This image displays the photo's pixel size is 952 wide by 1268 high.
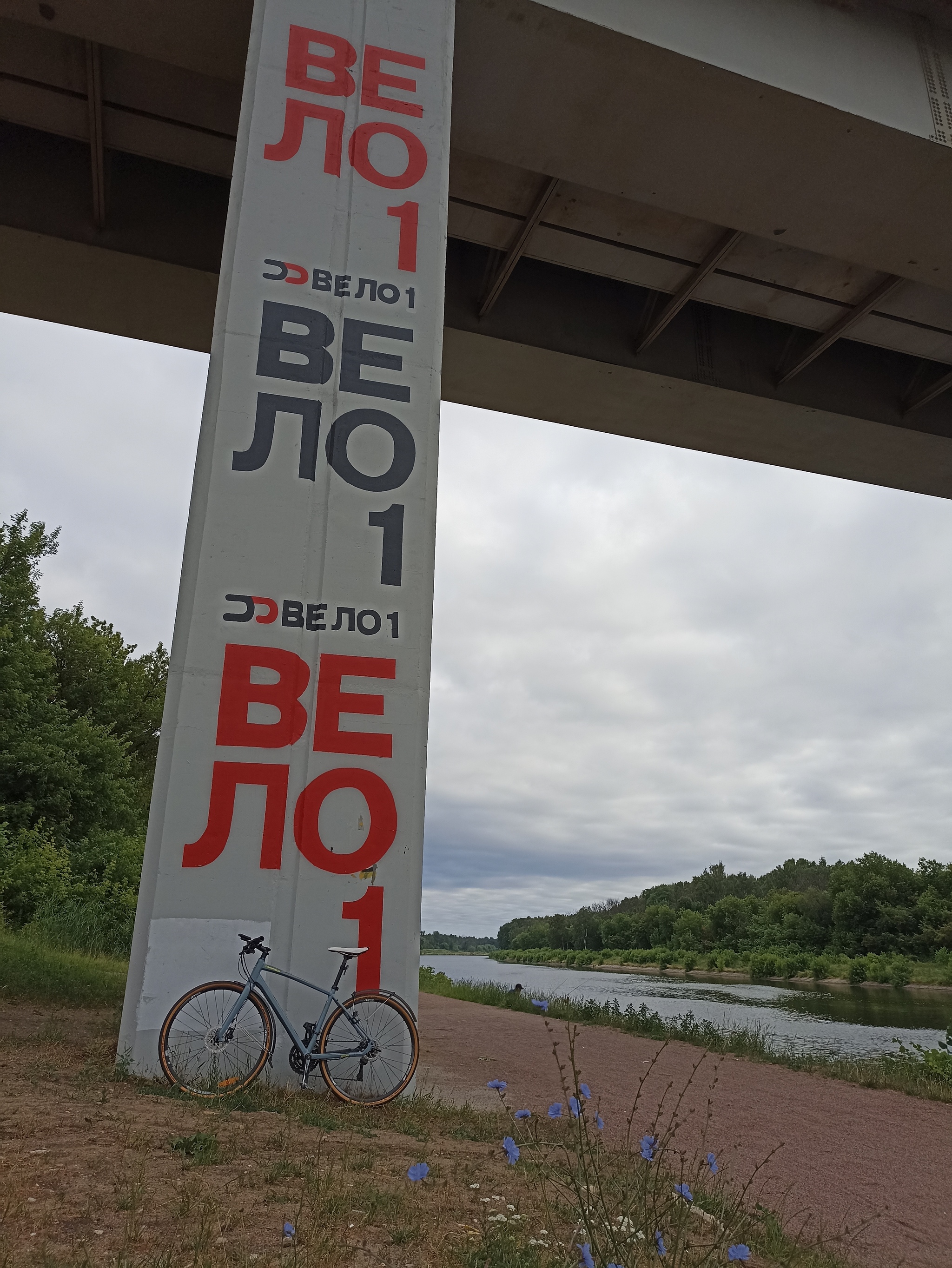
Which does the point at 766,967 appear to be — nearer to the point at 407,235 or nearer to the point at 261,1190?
the point at 407,235

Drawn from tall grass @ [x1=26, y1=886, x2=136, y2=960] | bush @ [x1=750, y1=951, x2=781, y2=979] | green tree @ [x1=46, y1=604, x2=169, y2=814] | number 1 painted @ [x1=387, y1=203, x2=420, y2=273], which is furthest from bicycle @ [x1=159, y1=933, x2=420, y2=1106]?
bush @ [x1=750, y1=951, x2=781, y2=979]

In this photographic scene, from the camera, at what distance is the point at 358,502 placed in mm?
6852

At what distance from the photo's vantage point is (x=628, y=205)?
1110 centimetres

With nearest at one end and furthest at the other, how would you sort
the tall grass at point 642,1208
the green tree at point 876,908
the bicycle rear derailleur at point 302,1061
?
1. the tall grass at point 642,1208
2. the bicycle rear derailleur at point 302,1061
3. the green tree at point 876,908

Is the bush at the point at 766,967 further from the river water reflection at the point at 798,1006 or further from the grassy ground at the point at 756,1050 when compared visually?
the grassy ground at the point at 756,1050

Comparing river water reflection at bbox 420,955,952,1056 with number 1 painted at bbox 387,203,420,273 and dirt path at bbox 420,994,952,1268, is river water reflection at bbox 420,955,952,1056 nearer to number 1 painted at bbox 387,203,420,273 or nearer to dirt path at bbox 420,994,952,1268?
dirt path at bbox 420,994,952,1268

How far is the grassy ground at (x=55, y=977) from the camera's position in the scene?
9.59m

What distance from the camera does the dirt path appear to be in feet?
16.7

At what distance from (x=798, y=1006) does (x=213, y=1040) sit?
99.7 feet

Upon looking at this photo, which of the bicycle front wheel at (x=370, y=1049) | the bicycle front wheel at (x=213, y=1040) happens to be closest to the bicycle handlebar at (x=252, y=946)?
the bicycle front wheel at (x=213, y=1040)

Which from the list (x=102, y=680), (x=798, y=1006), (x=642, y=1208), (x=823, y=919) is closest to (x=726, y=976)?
(x=823, y=919)

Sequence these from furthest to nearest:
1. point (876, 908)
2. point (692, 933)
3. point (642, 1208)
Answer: point (692, 933) < point (876, 908) < point (642, 1208)

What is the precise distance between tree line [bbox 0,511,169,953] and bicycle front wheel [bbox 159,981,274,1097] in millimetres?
12791

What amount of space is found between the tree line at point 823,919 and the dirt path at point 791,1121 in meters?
55.4
